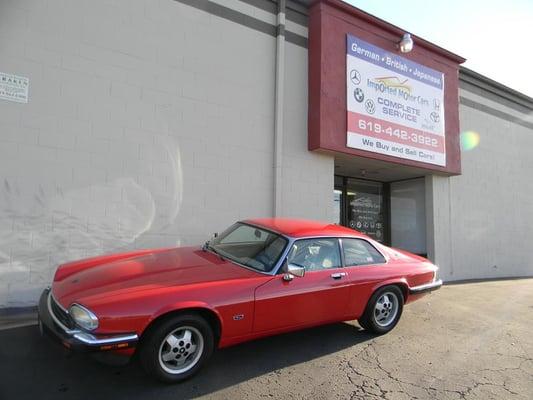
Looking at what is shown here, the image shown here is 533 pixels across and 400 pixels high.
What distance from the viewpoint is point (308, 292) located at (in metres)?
4.16

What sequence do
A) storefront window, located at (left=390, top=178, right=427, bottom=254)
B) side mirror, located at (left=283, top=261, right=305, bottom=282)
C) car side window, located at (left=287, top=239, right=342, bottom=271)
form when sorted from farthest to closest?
storefront window, located at (left=390, top=178, right=427, bottom=254)
car side window, located at (left=287, top=239, right=342, bottom=271)
side mirror, located at (left=283, top=261, right=305, bottom=282)

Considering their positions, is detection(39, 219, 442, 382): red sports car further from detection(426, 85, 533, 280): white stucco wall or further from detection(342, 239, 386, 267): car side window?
detection(426, 85, 533, 280): white stucco wall

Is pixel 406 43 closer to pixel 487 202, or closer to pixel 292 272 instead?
pixel 487 202

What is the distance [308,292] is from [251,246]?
0.85m

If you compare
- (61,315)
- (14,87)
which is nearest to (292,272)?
(61,315)

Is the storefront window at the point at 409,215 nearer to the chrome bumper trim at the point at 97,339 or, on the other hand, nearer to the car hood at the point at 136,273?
the car hood at the point at 136,273

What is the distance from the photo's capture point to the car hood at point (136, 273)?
3424 mm

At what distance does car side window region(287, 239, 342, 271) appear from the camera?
171 inches

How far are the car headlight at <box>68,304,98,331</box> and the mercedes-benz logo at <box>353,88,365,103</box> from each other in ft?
22.0

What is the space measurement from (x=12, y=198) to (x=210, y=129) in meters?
3.08

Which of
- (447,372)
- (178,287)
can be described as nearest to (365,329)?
(447,372)

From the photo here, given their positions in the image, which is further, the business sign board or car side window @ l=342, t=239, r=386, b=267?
the business sign board

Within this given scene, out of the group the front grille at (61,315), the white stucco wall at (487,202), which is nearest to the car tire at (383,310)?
the front grille at (61,315)

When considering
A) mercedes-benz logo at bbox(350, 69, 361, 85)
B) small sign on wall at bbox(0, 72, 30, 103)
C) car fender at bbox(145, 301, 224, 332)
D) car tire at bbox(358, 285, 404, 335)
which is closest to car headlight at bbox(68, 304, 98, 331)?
car fender at bbox(145, 301, 224, 332)
